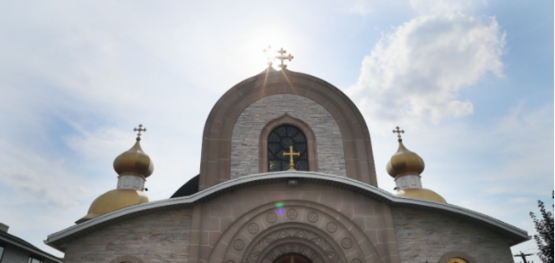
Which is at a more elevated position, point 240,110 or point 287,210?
point 240,110

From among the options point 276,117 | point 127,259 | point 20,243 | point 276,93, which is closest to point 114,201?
point 20,243

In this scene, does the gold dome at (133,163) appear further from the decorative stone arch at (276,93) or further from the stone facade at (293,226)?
the stone facade at (293,226)

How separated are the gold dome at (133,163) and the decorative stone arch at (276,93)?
6.53 metres

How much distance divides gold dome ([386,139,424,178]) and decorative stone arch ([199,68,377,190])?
5.30m

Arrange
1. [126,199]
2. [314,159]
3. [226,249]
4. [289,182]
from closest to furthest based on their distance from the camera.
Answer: [226,249]
[289,182]
[314,159]
[126,199]

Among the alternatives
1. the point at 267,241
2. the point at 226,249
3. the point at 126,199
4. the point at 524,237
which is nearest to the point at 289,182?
the point at 267,241

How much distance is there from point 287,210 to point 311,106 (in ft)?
14.9

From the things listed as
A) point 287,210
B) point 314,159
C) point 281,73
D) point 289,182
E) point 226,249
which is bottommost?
point 226,249

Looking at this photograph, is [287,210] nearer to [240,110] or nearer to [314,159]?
[314,159]

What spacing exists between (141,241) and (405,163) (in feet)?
40.2

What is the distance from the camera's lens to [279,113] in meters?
13.4

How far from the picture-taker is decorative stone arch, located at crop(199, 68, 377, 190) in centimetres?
1214

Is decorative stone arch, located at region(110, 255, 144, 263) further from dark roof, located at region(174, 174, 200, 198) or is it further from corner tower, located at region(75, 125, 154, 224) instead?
dark roof, located at region(174, 174, 200, 198)

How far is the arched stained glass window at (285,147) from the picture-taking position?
12.6 metres
